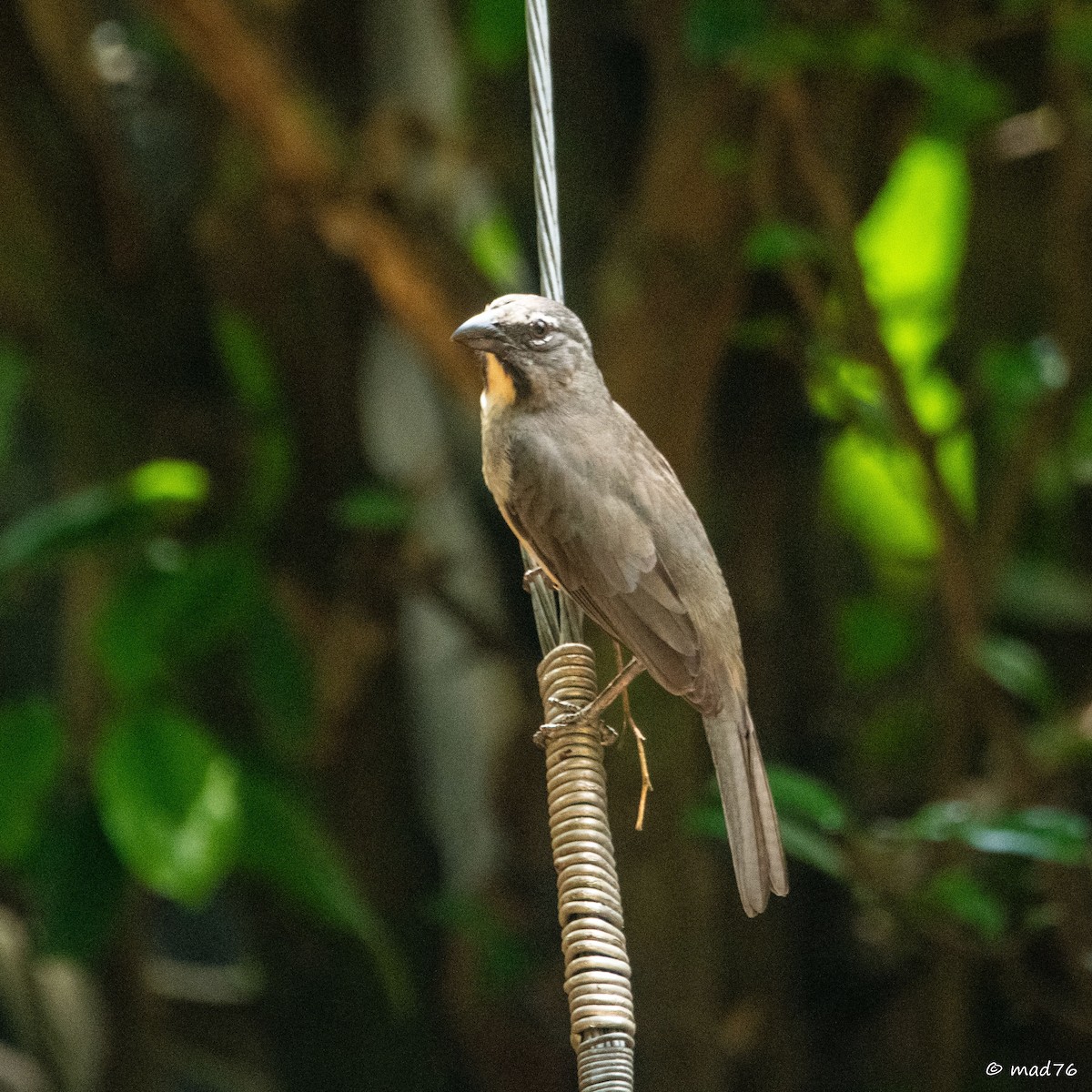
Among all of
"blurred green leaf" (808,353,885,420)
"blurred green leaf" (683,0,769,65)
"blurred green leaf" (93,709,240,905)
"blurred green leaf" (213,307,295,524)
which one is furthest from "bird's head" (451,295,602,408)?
"blurred green leaf" (213,307,295,524)

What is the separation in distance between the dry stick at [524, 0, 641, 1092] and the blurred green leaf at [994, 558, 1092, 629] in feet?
11.6

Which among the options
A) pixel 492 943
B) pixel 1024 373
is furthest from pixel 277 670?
pixel 1024 373

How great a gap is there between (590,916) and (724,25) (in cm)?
234

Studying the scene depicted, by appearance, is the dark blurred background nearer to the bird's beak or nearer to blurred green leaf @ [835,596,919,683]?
blurred green leaf @ [835,596,919,683]

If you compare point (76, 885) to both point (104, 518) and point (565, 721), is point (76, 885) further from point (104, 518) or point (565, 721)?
point (565, 721)

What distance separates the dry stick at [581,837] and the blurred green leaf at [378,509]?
6.61ft

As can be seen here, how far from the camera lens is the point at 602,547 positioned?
268 centimetres

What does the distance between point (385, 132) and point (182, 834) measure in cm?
204

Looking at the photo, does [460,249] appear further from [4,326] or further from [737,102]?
[4,326]

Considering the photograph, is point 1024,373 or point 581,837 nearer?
point 581,837

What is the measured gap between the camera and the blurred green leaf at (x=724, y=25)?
11.6ft

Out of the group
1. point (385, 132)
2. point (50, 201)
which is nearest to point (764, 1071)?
point (385, 132)

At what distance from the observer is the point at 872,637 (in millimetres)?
5168

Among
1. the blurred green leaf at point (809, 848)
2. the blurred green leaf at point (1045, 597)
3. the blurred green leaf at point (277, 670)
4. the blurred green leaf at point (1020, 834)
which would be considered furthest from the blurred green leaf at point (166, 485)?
the blurred green leaf at point (1045, 597)
